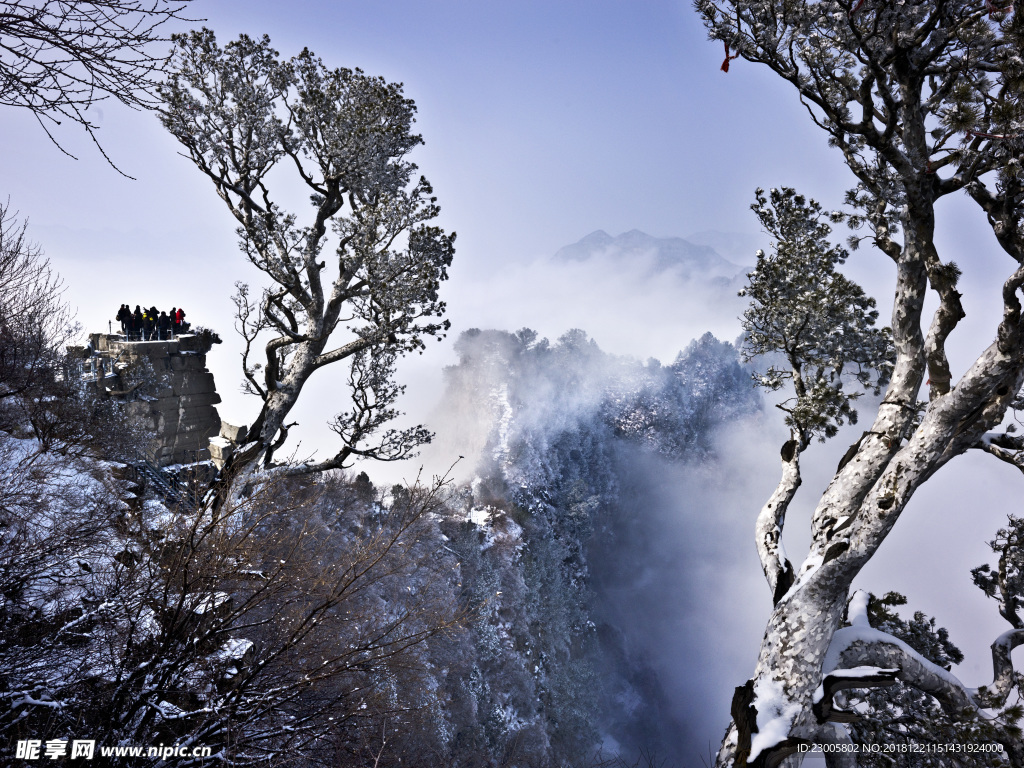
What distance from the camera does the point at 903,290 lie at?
4.47 metres

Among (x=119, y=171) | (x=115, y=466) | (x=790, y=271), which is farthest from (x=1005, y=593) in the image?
(x=115, y=466)

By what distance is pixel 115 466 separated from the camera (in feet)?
33.1

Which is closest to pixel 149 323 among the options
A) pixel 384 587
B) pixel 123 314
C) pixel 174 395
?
pixel 123 314

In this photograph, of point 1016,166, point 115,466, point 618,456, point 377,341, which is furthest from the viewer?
point 618,456

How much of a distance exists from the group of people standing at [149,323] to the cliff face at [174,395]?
449 mm

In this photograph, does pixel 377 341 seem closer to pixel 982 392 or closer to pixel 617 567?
pixel 982 392

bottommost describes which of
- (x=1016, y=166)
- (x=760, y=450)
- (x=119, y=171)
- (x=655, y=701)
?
(x=655, y=701)

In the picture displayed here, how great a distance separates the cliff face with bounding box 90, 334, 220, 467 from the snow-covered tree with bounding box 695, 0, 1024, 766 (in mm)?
15972

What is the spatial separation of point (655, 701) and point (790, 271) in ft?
112

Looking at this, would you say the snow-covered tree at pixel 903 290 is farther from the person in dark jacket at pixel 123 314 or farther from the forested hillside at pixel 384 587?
the person in dark jacket at pixel 123 314

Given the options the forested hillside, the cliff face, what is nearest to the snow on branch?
the forested hillside

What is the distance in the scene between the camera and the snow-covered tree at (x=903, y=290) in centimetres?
356

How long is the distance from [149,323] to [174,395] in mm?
2258

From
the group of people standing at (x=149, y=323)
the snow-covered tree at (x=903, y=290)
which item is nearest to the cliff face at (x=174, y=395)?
the group of people standing at (x=149, y=323)
